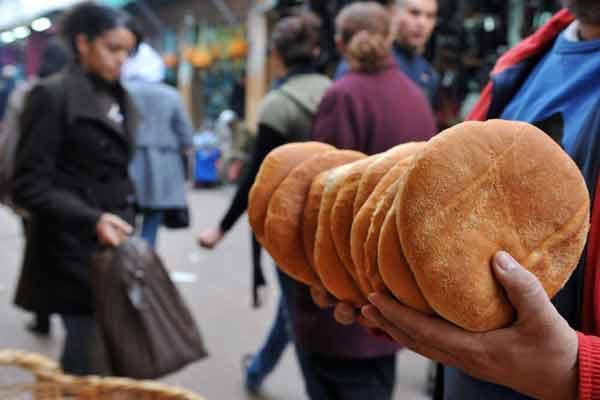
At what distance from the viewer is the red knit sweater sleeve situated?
65 cm

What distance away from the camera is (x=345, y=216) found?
30.9 inches

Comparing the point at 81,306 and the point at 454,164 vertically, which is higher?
the point at 454,164

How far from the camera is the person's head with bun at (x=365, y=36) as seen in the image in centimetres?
177

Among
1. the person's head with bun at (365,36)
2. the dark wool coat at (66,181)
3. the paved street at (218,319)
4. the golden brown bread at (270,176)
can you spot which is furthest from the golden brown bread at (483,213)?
the paved street at (218,319)

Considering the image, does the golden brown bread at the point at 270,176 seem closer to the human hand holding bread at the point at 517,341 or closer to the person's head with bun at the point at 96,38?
the human hand holding bread at the point at 517,341

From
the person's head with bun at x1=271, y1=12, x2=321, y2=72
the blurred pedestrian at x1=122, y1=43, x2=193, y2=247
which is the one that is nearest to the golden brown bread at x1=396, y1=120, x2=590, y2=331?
the person's head with bun at x1=271, y1=12, x2=321, y2=72

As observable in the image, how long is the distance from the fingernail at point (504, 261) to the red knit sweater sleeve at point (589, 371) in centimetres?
14

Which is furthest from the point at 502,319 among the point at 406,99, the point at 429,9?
the point at 429,9

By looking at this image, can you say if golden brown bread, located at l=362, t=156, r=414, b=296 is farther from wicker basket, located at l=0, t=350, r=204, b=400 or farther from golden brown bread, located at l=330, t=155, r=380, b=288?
wicker basket, located at l=0, t=350, r=204, b=400

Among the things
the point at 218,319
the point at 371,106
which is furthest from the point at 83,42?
the point at 218,319

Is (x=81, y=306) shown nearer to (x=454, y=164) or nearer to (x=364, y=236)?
(x=364, y=236)

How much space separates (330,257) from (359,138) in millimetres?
938

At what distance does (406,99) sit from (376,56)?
0.15 m

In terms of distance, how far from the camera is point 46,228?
2055 millimetres
